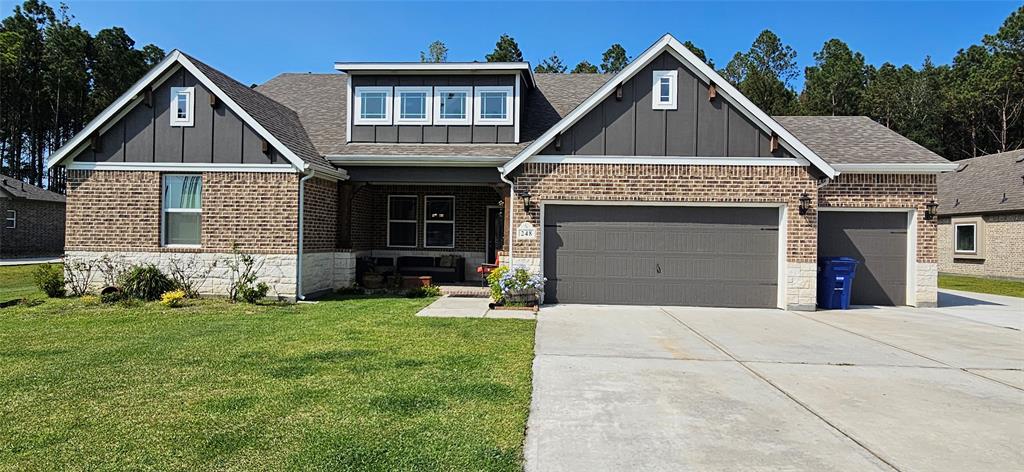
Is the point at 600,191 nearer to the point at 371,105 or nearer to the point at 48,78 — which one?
the point at 371,105

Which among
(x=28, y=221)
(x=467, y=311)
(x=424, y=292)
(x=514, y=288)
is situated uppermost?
(x=28, y=221)

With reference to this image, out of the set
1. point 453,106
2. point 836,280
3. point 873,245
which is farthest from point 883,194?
point 453,106

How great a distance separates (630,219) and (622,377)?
6.47 meters

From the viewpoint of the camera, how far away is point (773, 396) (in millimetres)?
5660

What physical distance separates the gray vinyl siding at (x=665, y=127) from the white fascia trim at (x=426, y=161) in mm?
1393

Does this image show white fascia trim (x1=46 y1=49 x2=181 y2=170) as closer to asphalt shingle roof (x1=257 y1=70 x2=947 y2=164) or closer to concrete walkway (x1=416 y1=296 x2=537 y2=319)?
asphalt shingle roof (x1=257 y1=70 x2=947 y2=164)

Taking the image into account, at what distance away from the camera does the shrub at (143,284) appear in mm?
11695

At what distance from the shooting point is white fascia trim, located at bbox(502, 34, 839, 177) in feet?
37.9

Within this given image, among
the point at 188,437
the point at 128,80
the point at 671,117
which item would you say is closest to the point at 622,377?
the point at 188,437

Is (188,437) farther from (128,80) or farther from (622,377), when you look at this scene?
(128,80)

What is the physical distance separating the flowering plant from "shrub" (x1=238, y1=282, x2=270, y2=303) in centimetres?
475

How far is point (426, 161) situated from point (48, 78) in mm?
42656

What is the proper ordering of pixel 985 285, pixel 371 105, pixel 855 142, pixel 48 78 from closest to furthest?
1. pixel 855 142
2. pixel 371 105
3. pixel 985 285
4. pixel 48 78

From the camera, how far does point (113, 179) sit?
12375 millimetres
